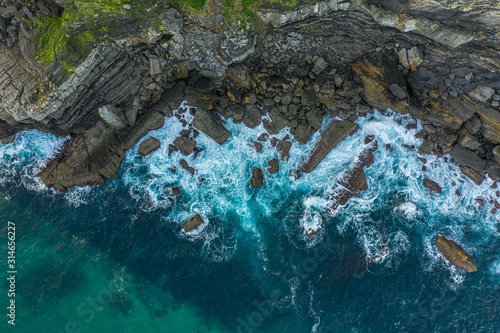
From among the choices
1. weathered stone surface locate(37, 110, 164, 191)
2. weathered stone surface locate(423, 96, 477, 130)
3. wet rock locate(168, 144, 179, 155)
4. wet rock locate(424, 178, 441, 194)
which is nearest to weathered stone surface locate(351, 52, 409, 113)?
weathered stone surface locate(423, 96, 477, 130)

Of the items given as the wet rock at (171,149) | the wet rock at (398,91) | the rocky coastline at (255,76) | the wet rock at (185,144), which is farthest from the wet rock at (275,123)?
the wet rock at (398,91)

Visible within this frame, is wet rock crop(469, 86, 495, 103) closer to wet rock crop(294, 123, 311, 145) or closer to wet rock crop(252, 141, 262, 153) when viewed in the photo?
wet rock crop(294, 123, 311, 145)

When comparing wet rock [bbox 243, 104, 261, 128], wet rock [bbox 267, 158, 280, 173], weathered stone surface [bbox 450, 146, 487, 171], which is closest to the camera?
weathered stone surface [bbox 450, 146, 487, 171]

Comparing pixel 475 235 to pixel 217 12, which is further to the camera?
pixel 475 235

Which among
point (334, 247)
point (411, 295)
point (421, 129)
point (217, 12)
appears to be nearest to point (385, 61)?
point (421, 129)

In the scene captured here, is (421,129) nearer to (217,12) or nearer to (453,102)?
(453,102)

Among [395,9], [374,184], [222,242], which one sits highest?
[395,9]

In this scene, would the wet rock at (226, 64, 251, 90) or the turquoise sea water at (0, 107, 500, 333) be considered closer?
the wet rock at (226, 64, 251, 90)
